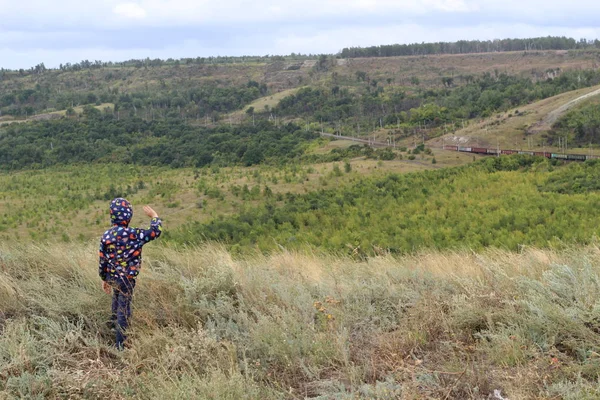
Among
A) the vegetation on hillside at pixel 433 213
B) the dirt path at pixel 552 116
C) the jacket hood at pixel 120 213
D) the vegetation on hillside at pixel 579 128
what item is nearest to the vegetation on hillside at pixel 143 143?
the dirt path at pixel 552 116

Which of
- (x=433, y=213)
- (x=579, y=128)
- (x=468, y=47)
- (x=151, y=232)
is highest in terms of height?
(x=468, y=47)

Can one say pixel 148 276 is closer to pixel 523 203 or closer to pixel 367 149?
pixel 523 203

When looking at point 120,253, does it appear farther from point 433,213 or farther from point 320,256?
point 433,213

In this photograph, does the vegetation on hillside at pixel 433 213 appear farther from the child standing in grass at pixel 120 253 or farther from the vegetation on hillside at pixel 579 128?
the child standing in grass at pixel 120 253

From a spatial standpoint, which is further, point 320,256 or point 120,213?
point 320,256

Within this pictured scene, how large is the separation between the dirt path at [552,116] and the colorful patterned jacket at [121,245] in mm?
44004

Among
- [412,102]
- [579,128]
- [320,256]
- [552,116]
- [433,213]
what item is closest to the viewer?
[320,256]

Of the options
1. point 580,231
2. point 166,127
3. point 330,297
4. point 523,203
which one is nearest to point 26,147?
point 166,127

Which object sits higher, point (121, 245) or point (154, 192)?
point (121, 245)

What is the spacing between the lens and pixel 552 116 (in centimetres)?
4359

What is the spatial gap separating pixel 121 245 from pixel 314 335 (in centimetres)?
179

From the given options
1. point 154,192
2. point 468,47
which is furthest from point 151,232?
point 468,47

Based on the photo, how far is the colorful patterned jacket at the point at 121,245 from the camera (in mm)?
4258

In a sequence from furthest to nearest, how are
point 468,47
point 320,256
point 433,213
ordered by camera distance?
point 468,47 → point 433,213 → point 320,256
